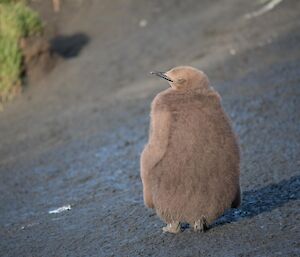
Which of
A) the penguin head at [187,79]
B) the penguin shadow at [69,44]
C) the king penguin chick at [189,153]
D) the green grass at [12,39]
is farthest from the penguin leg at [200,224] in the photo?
the penguin shadow at [69,44]

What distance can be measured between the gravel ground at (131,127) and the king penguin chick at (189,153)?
0.28m

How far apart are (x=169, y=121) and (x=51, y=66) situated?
9282 millimetres

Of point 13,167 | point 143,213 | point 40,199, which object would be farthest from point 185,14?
point 143,213

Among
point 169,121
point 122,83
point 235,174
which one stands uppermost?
point 169,121

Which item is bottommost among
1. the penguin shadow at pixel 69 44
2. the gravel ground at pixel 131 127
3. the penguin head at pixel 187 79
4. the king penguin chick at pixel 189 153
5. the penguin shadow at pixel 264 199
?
the penguin shadow at pixel 69 44

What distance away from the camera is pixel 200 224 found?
4668mm

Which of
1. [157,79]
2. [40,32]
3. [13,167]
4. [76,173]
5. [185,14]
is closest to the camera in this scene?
[76,173]

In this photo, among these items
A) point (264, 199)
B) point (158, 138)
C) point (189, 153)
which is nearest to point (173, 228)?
point (189, 153)

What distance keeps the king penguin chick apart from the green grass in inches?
325

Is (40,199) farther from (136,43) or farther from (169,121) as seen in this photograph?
(136,43)

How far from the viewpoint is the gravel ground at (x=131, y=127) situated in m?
5.05

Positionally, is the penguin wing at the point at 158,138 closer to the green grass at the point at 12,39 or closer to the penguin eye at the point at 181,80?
the penguin eye at the point at 181,80

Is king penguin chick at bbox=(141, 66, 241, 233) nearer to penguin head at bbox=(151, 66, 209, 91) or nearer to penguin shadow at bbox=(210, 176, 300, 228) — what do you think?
penguin head at bbox=(151, 66, 209, 91)

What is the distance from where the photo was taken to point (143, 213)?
5691 mm
